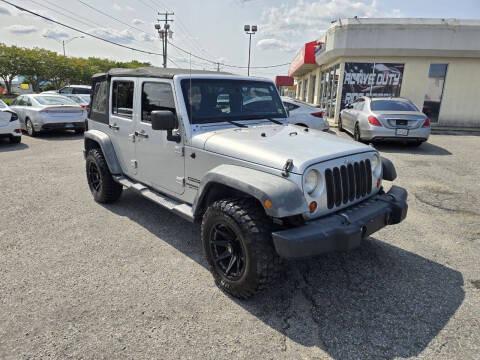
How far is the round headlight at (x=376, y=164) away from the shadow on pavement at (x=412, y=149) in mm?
6397

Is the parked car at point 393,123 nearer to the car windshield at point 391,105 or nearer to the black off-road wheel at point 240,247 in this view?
the car windshield at point 391,105

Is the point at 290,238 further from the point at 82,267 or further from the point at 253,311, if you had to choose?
the point at 82,267

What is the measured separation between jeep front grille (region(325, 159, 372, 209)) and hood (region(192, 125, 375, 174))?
13cm

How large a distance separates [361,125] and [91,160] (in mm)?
7328

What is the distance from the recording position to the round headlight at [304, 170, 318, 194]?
2.62m

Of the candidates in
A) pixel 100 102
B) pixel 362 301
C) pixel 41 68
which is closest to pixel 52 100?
pixel 100 102

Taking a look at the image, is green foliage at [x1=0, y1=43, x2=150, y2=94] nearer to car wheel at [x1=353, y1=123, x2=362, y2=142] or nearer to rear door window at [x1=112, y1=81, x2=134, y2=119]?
car wheel at [x1=353, y1=123, x2=362, y2=142]

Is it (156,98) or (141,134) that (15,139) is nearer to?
(141,134)

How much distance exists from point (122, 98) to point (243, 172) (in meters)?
2.56

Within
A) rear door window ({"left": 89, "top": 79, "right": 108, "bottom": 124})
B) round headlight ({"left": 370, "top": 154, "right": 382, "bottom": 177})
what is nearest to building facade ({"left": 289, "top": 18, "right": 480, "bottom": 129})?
rear door window ({"left": 89, "top": 79, "right": 108, "bottom": 124})

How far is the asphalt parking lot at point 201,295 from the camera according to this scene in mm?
2391

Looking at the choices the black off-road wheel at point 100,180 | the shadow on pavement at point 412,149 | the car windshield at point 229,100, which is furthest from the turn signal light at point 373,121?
the black off-road wheel at point 100,180

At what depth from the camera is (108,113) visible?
4766 millimetres

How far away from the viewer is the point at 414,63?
15.6 metres
